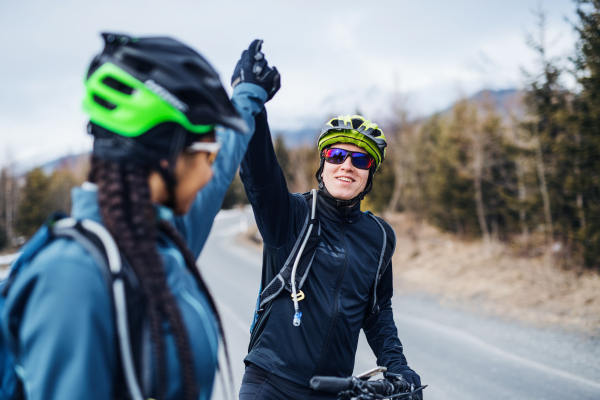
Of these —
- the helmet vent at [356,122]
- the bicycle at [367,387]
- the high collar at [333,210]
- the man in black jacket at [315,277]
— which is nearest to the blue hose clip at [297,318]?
the man in black jacket at [315,277]

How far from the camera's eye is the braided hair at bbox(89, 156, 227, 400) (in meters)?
0.86

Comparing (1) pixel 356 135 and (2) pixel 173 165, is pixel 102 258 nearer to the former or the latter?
(2) pixel 173 165

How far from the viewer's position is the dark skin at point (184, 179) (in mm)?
993

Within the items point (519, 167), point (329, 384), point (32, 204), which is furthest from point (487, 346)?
point (32, 204)

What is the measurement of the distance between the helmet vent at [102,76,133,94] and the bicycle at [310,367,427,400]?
142cm

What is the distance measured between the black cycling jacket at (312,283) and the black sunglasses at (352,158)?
0.97 ft

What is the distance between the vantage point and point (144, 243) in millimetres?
908

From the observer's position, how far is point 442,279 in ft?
36.3

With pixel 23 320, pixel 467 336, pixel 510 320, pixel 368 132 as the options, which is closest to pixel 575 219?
pixel 510 320

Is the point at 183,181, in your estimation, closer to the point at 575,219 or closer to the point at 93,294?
the point at 93,294

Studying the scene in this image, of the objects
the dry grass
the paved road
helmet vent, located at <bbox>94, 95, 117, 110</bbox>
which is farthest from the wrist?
the dry grass

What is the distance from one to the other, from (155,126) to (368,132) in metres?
1.71

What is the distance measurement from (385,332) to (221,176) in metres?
1.54

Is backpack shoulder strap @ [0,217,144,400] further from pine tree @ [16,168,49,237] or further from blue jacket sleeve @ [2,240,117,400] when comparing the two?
pine tree @ [16,168,49,237]
